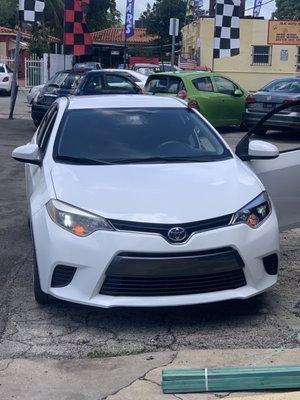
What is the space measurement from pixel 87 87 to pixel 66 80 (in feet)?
5.50

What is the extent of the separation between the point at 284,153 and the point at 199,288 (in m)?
1.88

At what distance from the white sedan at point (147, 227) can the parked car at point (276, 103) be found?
881 cm

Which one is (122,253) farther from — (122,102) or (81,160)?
(122,102)

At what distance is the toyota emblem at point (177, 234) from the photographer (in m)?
4.27

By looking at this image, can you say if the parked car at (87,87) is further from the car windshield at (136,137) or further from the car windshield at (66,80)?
the car windshield at (136,137)

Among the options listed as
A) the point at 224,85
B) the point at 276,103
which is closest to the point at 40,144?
the point at 276,103

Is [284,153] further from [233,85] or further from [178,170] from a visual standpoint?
[233,85]

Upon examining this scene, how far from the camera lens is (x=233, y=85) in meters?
16.2

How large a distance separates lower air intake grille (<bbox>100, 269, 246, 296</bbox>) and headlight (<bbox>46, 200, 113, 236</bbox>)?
337mm

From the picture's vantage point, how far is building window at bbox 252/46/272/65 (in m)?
31.9

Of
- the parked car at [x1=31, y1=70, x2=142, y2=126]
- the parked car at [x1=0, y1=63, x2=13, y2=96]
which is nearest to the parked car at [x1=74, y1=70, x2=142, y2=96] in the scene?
the parked car at [x1=31, y1=70, x2=142, y2=126]

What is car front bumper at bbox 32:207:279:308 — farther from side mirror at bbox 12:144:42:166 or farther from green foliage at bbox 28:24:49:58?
green foliage at bbox 28:24:49:58

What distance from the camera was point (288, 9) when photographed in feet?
191

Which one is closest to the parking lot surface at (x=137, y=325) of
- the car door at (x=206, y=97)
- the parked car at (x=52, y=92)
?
the car door at (x=206, y=97)
